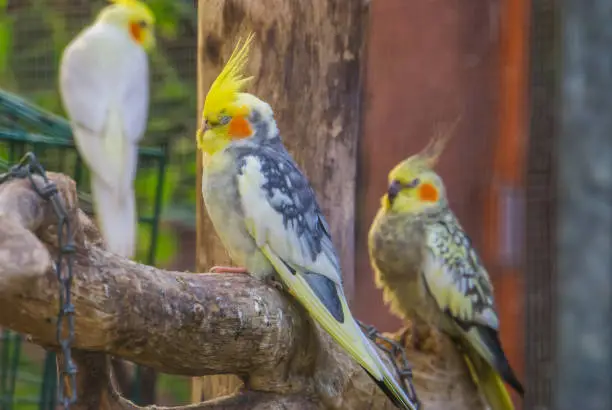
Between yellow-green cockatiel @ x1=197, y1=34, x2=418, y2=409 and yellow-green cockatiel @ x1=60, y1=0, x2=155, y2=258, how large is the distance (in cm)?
38

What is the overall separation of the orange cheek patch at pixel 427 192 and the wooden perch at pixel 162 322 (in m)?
0.34

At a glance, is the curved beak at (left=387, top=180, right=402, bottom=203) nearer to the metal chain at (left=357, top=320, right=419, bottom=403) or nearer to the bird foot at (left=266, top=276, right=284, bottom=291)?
the metal chain at (left=357, top=320, right=419, bottom=403)

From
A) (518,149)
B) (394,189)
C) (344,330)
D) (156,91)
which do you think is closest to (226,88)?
(344,330)

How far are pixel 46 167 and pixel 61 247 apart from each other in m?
0.80

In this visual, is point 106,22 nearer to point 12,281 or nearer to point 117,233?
point 117,233

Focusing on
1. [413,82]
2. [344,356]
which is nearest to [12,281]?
[344,356]

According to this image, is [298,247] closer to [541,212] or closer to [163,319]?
[163,319]

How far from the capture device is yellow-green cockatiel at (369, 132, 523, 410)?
1217 millimetres

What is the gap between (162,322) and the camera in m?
0.74

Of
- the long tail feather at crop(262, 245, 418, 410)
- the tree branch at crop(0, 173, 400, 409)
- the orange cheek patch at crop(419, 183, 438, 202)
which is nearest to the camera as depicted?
the tree branch at crop(0, 173, 400, 409)

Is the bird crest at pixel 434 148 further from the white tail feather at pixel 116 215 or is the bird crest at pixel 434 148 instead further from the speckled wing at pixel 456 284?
the white tail feather at pixel 116 215

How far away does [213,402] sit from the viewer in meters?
0.88

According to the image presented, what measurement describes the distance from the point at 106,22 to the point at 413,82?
0.52 meters

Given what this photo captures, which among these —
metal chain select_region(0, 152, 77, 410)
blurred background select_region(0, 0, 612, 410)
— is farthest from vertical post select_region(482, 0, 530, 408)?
metal chain select_region(0, 152, 77, 410)
